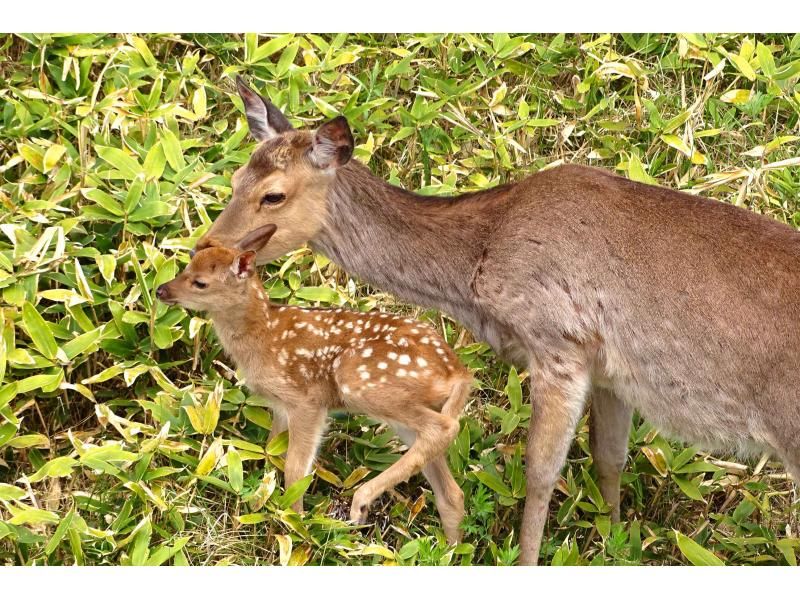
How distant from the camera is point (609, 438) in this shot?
7320 mm

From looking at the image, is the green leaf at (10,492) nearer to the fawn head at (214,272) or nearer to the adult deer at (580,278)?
the fawn head at (214,272)

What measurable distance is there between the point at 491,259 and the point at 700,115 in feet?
10.6

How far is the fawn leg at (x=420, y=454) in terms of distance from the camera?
256 inches

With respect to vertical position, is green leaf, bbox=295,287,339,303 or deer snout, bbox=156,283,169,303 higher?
deer snout, bbox=156,283,169,303

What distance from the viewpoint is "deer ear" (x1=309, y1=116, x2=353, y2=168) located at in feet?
22.4

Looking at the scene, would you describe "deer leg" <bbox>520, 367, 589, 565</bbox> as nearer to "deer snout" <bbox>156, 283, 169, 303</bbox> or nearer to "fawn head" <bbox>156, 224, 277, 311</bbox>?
"fawn head" <bbox>156, 224, 277, 311</bbox>

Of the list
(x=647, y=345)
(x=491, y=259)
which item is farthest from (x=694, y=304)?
(x=491, y=259)

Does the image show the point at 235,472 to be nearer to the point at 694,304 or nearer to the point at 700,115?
the point at 694,304

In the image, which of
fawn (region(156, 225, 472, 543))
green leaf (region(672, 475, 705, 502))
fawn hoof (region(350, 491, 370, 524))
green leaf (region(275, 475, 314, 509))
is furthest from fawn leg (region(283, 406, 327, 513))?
green leaf (region(672, 475, 705, 502))

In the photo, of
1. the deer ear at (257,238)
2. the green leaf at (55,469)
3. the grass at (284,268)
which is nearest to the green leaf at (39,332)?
the grass at (284,268)

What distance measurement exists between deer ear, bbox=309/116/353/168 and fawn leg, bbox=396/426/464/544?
1406 mm

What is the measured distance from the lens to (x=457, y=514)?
688cm

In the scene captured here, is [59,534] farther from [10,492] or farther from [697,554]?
[697,554]

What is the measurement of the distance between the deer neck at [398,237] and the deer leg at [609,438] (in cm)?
99
